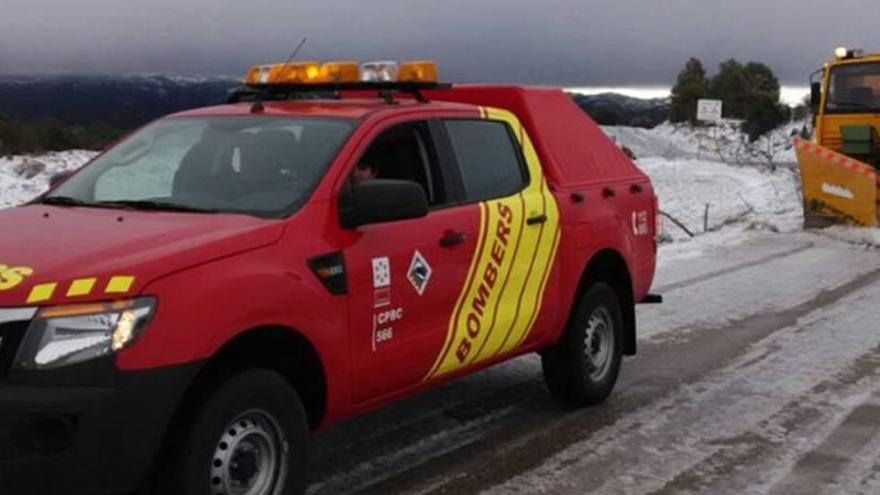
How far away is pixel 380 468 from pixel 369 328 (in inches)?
41.2

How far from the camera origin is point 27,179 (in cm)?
2053

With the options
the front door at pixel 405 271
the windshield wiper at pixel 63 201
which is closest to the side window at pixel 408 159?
the front door at pixel 405 271

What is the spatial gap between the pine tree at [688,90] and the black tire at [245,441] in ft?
225

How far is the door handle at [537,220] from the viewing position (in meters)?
5.51

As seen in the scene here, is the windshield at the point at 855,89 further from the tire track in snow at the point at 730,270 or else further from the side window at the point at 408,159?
the side window at the point at 408,159

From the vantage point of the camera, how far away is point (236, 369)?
3.85 m

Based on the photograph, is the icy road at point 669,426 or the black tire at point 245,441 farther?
the icy road at point 669,426

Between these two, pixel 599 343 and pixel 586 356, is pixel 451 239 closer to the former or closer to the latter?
pixel 586 356

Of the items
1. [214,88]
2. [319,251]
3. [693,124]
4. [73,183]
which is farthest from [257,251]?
[693,124]

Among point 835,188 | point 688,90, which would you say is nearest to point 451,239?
point 835,188

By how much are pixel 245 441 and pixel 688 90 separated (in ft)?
233

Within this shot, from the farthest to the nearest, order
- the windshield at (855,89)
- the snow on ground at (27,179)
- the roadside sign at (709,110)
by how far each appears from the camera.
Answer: the roadside sign at (709,110), the snow on ground at (27,179), the windshield at (855,89)

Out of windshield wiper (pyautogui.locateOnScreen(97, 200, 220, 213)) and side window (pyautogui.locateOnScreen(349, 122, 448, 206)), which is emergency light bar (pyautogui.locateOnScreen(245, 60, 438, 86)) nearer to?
side window (pyautogui.locateOnScreen(349, 122, 448, 206))

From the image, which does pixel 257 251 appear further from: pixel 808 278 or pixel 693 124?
pixel 693 124
